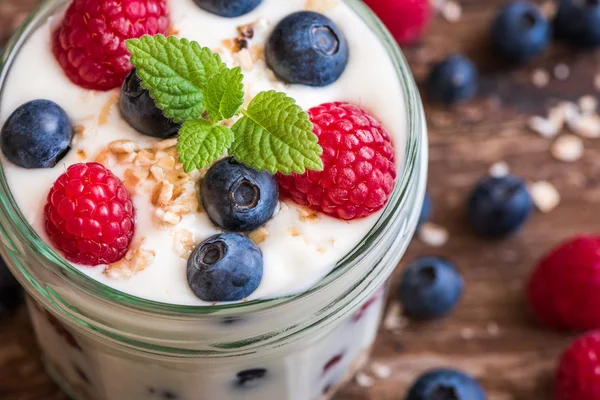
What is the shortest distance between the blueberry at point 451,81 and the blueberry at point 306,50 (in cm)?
56

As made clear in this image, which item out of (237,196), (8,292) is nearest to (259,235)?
(237,196)

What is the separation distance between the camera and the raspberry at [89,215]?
107 cm

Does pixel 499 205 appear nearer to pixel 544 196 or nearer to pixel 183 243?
pixel 544 196

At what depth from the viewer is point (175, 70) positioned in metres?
1.14

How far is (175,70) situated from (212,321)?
0.31 m

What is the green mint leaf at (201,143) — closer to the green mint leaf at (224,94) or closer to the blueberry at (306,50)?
the green mint leaf at (224,94)

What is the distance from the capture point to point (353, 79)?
1.25m

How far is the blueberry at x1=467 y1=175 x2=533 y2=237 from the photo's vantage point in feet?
5.38

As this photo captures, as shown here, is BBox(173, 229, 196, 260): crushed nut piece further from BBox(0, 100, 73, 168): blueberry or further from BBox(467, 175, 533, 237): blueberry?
BBox(467, 175, 533, 237): blueberry

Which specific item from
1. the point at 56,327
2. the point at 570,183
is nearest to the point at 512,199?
the point at 570,183

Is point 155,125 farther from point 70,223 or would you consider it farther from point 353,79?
point 353,79

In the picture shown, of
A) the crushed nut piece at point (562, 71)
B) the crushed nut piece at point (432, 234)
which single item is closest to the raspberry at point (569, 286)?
the crushed nut piece at point (432, 234)

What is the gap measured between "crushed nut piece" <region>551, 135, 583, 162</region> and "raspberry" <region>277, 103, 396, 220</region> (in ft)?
2.33

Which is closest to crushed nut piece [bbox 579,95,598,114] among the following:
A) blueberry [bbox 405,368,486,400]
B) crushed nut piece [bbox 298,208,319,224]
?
blueberry [bbox 405,368,486,400]
